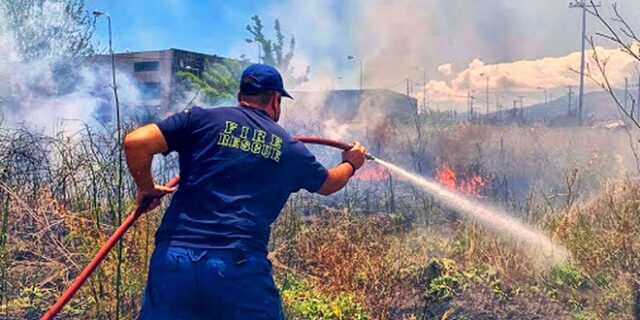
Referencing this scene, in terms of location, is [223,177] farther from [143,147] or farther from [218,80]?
[218,80]

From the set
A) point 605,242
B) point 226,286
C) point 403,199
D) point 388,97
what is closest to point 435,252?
point 605,242

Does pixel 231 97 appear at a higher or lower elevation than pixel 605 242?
higher

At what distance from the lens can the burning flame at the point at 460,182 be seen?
A: 394 inches

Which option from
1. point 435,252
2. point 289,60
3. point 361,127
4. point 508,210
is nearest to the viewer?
point 435,252

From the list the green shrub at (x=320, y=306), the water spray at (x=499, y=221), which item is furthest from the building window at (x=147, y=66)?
the green shrub at (x=320, y=306)

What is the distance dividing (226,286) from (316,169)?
0.71 meters

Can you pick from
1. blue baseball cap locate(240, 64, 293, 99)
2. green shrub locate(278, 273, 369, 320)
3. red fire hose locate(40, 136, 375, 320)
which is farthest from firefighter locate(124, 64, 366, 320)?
green shrub locate(278, 273, 369, 320)

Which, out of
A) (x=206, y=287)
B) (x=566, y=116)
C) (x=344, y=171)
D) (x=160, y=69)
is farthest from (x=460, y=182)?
(x=566, y=116)

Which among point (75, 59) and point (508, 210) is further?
point (75, 59)

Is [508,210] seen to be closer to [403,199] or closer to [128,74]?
[403,199]

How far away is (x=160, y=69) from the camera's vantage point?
2569 centimetres

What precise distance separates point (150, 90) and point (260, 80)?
22.0m

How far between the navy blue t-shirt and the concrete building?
17.4 metres

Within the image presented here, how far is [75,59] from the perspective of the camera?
17094 millimetres
